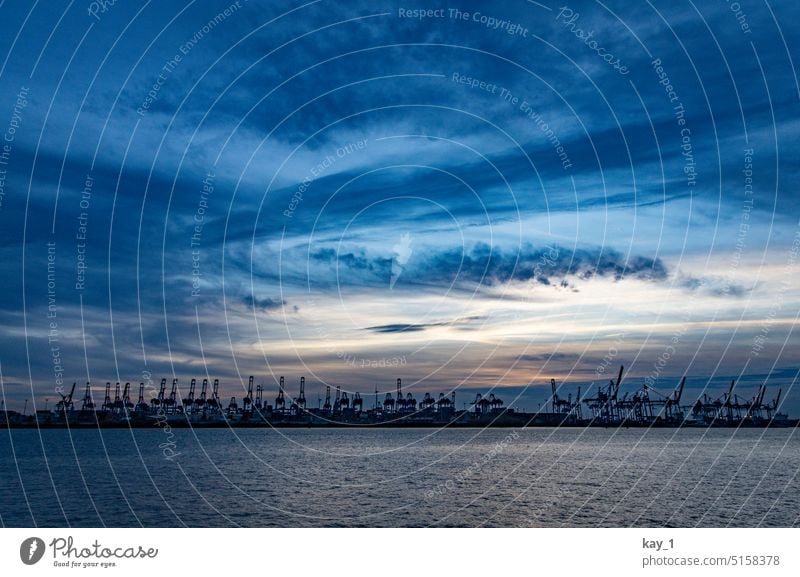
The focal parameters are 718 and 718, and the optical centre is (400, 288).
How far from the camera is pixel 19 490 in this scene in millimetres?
78750

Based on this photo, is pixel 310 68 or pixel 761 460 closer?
pixel 310 68
